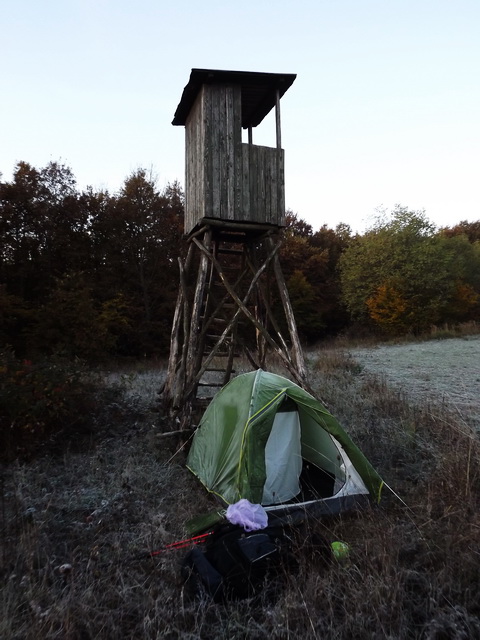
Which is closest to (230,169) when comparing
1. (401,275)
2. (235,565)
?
(235,565)

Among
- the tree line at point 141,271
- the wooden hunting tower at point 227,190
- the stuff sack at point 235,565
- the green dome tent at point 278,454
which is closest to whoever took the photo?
the stuff sack at point 235,565

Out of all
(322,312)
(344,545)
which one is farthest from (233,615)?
(322,312)

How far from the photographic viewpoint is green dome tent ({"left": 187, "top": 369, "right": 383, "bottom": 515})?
464 centimetres

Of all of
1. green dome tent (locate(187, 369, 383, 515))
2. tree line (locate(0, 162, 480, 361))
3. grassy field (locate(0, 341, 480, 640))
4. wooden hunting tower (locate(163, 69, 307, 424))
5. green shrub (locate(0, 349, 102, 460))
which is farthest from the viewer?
tree line (locate(0, 162, 480, 361))

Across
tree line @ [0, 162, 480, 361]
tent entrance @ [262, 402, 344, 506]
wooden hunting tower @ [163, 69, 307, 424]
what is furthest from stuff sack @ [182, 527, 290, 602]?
tree line @ [0, 162, 480, 361]

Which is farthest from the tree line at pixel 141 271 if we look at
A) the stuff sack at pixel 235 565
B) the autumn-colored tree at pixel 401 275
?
the stuff sack at pixel 235 565

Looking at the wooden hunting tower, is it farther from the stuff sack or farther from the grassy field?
Answer: the stuff sack

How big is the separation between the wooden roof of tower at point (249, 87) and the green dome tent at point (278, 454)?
17.4ft

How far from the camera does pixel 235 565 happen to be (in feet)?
10.9

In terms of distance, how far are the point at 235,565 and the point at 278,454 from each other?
201cm

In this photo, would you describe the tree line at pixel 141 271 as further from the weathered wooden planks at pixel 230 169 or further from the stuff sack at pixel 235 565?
the stuff sack at pixel 235 565

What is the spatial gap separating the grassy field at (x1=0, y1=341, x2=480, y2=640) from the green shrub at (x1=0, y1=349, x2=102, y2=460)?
370 millimetres

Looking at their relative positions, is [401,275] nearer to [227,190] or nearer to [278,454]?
[227,190]

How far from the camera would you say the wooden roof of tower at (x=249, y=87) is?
740 cm
